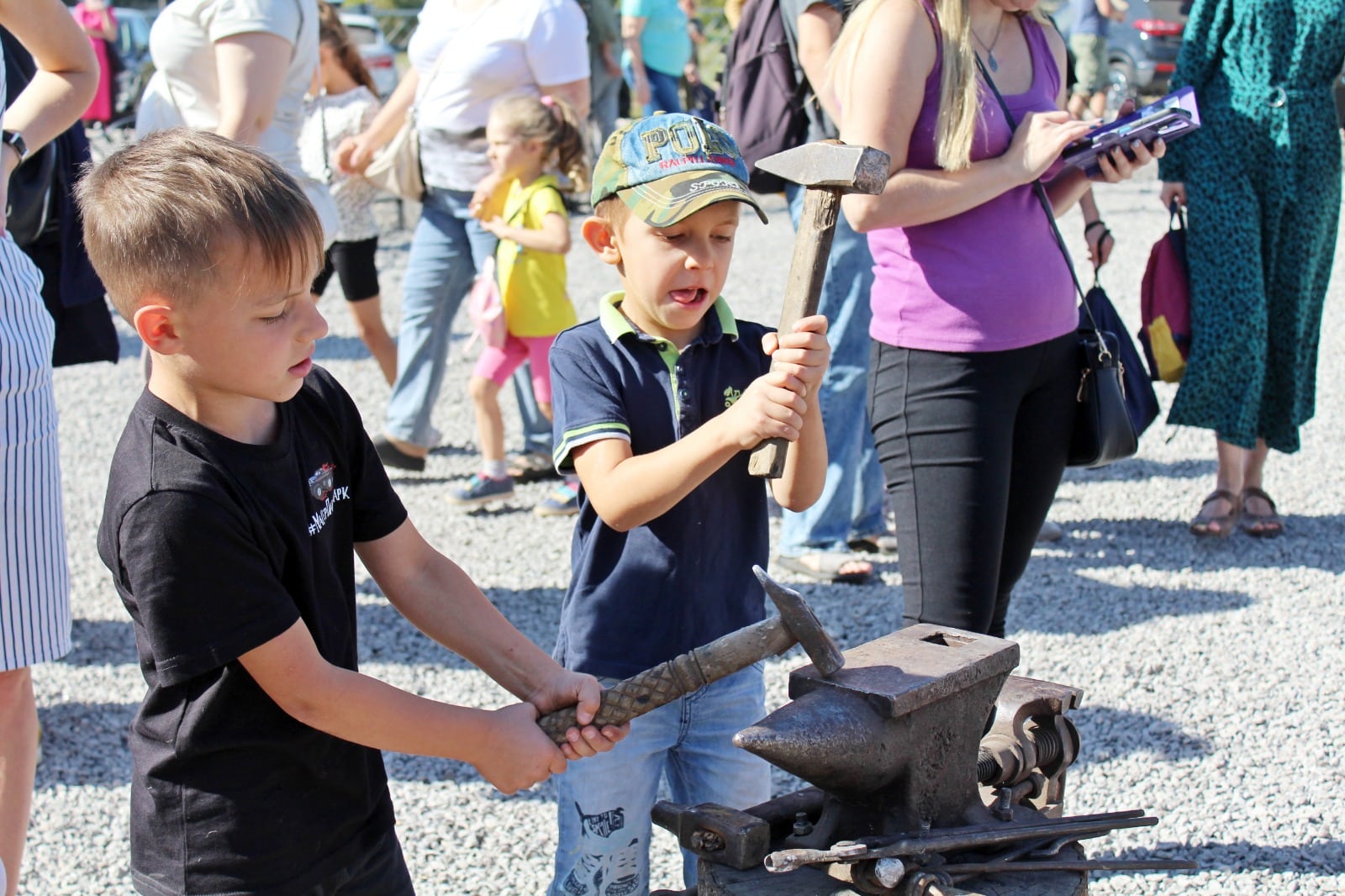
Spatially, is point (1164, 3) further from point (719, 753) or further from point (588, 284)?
point (719, 753)

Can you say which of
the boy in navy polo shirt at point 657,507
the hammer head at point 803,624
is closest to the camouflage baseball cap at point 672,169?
the boy in navy polo shirt at point 657,507

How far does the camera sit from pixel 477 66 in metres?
4.83

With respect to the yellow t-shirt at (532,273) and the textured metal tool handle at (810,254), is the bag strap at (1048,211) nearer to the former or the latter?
the textured metal tool handle at (810,254)

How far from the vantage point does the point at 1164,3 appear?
53.0ft

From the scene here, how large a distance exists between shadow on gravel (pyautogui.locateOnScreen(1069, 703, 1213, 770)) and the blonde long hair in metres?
1.57

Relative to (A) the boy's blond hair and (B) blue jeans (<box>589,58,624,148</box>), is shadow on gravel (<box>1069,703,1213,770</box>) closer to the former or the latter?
(A) the boy's blond hair

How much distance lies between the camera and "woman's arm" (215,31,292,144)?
154 inches

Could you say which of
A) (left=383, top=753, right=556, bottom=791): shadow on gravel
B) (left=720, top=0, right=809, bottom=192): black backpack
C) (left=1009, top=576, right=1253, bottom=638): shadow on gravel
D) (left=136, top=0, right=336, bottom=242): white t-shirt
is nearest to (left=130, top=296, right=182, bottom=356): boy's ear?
(left=383, top=753, right=556, bottom=791): shadow on gravel

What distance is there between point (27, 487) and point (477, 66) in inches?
116

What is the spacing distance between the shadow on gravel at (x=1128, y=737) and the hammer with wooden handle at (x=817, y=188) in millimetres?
1892

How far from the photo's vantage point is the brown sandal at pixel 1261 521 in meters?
4.65

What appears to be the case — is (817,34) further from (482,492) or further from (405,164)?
(482,492)

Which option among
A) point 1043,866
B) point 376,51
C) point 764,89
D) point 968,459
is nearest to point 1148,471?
point 764,89

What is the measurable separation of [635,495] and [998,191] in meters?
1.05
